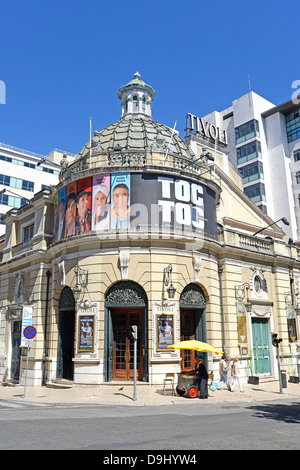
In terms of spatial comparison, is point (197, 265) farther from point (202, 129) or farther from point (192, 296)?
point (202, 129)

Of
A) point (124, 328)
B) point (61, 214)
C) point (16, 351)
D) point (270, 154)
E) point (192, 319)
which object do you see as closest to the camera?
point (124, 328)

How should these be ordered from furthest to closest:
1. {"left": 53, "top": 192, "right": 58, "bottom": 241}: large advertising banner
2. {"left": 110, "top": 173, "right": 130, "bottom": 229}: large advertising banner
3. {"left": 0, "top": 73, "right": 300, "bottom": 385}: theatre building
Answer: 1. {"left": 53, "top": 192, "right": 58, "bottom": 241}: large advertising banner
2. {"left": 110, "top": 173, "right": 130, "bottom": 229}: large advertising banner
3. {"left": 0, "top": 73, "right": 300, "bottom": 385}: theatre building

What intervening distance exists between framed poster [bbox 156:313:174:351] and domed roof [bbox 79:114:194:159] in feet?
38.5

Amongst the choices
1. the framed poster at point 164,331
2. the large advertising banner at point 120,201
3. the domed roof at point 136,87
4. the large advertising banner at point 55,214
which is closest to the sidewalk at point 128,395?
the framed poster at point 164,331

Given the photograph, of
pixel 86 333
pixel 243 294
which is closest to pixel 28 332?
pixel 86 333

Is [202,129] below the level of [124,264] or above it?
above

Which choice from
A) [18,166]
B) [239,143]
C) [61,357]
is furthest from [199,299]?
[18,166]

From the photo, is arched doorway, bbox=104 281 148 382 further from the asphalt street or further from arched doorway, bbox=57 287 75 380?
the asphalt street

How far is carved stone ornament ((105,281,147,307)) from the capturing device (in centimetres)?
2234

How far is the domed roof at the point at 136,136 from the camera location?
29750 mm

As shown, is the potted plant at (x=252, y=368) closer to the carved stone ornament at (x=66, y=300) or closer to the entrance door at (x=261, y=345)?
the entrance door at (x=261, y=345)

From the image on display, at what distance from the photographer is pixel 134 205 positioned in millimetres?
23406

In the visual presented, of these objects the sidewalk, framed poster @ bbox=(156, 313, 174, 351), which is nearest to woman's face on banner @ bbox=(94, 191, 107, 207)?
framed poster @ bbox=(156, 313, 174, 351)

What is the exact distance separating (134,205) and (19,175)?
149 ft
